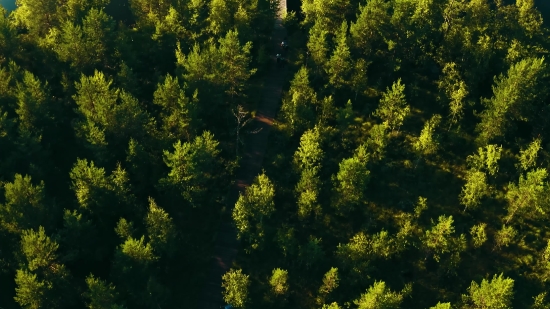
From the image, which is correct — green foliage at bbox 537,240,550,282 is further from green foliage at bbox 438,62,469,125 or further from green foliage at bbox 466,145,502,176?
green foliage at bbox 438,62,469,125

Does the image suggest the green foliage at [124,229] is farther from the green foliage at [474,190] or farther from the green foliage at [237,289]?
the green foliage at [474,190]

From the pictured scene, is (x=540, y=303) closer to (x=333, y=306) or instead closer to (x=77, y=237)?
(x=333, y=306)

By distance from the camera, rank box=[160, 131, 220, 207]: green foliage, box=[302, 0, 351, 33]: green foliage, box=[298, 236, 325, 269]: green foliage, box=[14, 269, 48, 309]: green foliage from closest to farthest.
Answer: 1. box=[14, 269, 48, 309]: green foliage
2. box=[298, 236, 325, 269]: green foliage
3. box=[160, 131, 220, 207]: green foliage
4. box=[302, 0, 351, 33]: green foliage

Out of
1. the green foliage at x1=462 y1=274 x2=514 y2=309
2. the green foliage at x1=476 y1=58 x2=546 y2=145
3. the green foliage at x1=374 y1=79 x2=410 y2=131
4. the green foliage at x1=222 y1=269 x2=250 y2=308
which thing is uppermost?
the green foliage at x1=476 y1=58 x2=546 y2=145

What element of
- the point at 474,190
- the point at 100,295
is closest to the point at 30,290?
the point at 100,295

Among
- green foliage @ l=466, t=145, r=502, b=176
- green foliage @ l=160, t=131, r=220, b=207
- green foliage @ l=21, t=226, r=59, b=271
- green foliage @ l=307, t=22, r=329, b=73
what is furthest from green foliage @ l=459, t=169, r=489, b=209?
green foliage @ l=21, t=226, r=59, b=271

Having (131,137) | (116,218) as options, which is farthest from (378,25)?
(116,218)
